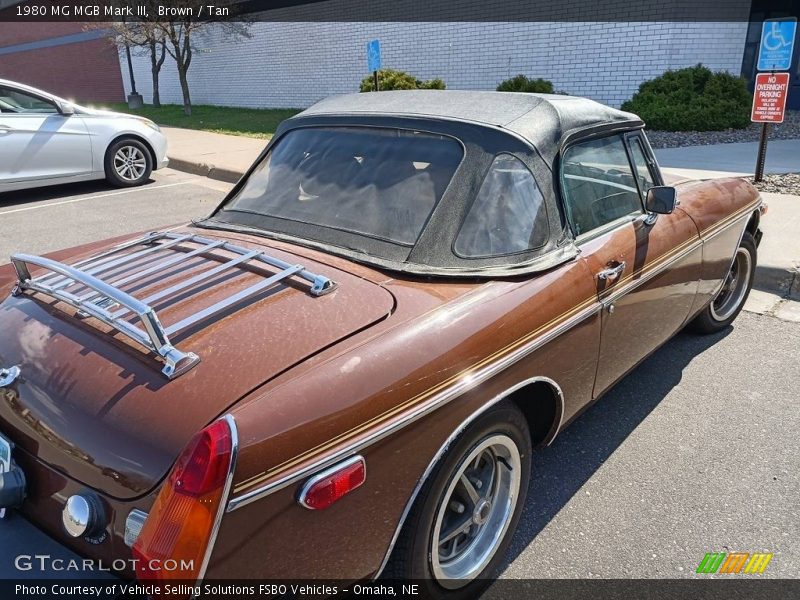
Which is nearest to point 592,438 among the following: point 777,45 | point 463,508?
point 463,508

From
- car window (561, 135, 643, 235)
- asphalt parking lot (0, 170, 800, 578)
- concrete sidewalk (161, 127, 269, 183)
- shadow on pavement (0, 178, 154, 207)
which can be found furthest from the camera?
concrete sidewalk (161, 127, 269, 183)

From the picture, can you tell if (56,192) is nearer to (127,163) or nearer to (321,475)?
(127,163)

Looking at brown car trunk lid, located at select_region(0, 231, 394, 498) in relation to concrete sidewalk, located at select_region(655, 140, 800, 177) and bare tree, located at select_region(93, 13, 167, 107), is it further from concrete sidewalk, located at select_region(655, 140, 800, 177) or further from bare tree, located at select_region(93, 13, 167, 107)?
bare tree, located at select_region(93, 13, 167, 107)

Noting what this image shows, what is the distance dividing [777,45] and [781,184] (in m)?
1.62

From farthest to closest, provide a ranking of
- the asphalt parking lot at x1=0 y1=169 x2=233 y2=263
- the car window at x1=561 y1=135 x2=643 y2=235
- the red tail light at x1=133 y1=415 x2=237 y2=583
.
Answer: the asphalt parking lot at x1=0 y1=169 x2=233 y2=263
the car window at x1=561 y1=135 x2=643 y2=235
the red tail light at x1=133 y1=415 x2=237 y2=583

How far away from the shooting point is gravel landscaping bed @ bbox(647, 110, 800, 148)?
36.4 ft

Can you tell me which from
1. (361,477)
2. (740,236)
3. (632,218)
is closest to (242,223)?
(361,477)

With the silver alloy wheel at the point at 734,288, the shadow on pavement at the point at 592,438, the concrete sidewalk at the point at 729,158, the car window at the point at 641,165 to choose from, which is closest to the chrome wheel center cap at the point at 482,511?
the shadow on pavement at the point at 592,438

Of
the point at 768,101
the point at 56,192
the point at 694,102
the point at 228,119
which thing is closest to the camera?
the point at 768,101

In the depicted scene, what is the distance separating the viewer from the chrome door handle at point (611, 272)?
2664 millimetres

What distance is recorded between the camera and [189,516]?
1488 mm

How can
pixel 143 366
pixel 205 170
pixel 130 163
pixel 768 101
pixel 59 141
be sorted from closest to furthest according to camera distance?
pixel 143 366, pixel 768 101, pixel 59 141, pixel 130 163, pixel 205 170

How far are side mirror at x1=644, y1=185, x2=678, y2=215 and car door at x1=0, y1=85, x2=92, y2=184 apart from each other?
7.95m

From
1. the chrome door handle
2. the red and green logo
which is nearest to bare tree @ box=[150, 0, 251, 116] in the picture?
the chrome door handle
